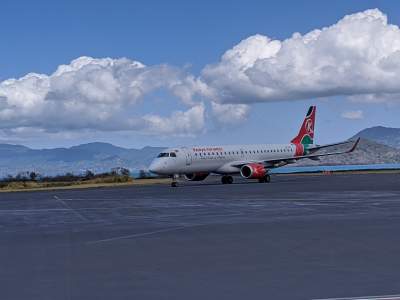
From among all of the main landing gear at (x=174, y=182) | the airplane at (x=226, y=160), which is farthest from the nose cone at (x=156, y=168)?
the main landing gear at (x=174, y=182)

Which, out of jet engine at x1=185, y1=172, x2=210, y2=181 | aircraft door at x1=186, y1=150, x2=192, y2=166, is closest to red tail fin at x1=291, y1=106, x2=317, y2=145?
jet engine at x1=185, y1=172, x2=210, y2=181

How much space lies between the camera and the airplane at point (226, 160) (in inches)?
2071

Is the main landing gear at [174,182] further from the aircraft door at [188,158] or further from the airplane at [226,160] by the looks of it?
the aircraft door at [188,158]

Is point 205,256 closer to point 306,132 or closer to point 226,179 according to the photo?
point 226,179

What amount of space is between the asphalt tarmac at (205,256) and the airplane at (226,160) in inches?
1178

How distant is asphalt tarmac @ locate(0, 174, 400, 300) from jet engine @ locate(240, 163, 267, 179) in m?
32.7

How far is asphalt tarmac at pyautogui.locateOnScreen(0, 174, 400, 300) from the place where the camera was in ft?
31.3

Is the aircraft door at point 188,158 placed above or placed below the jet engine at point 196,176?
above

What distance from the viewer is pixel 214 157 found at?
5547 centimetres

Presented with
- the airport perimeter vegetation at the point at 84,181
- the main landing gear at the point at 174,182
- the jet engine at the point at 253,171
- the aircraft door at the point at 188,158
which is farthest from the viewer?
the airport perimeter vegetation at the point at 84,181

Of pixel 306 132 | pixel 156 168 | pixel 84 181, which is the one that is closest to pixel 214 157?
pixel 156 168

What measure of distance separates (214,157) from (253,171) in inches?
127

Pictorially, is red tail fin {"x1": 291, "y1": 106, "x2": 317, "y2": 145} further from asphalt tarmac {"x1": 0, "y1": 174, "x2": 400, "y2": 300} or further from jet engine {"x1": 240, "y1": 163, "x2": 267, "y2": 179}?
asphalt tarmac {"x1": 0, "y1": 174, "x2": 400, "y2": 300}

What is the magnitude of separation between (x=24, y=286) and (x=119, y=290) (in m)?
1.44
